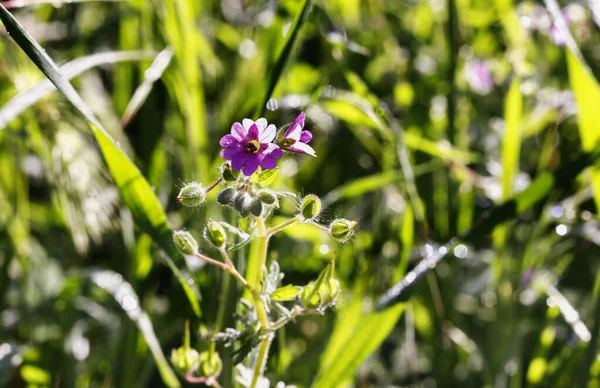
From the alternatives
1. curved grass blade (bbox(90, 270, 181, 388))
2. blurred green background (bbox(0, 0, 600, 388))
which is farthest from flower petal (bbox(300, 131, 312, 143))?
curved grass blade (bbox(90, 270, 181, 388))

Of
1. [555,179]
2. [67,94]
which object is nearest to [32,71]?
[67,94]

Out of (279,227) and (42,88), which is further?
(42,88)

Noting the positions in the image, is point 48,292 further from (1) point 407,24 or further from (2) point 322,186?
(1) point 407,24

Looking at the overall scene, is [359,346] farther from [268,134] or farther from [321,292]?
[268,134]

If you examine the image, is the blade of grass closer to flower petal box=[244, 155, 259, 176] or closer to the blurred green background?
the blurred green background

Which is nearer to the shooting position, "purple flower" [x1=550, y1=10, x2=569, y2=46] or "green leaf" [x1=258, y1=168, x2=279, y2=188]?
"green leaf" [x1=258, y1=168, x2=279, y2=188]

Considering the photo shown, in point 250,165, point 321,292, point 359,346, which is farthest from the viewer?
point 359,346

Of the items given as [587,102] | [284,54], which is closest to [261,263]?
[284,54]
